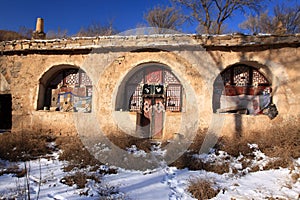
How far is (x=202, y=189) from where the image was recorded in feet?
13.2

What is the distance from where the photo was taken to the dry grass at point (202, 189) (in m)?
3.93

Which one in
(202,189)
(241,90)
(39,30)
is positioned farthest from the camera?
(39,30)

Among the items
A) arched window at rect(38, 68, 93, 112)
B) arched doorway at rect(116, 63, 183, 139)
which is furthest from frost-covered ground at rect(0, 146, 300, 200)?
arched window at rect(38, 68, 93, 112)

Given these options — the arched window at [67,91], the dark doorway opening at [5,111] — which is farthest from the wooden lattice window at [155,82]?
the dark doorway opening at [5,111]

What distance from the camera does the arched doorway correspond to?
874 cm

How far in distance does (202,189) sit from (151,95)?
5.29 meters

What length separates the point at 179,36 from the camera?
7.75 metres

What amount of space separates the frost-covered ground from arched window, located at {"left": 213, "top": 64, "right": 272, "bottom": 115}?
2981 millimetres

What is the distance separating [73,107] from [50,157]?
326 centimetres

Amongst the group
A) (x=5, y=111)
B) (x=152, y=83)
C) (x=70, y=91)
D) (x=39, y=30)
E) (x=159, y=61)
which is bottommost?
(x=5, y=111)

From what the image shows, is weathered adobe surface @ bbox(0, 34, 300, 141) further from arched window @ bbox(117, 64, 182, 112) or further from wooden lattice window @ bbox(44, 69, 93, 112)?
arched window @ bbox(117, 64, 182, 112)

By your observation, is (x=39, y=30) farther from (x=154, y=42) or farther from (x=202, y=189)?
(x=202, y=189)

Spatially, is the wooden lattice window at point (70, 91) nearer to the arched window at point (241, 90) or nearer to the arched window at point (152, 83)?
the arched window at point (152, 83)

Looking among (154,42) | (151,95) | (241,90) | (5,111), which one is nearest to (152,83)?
(151,95)
